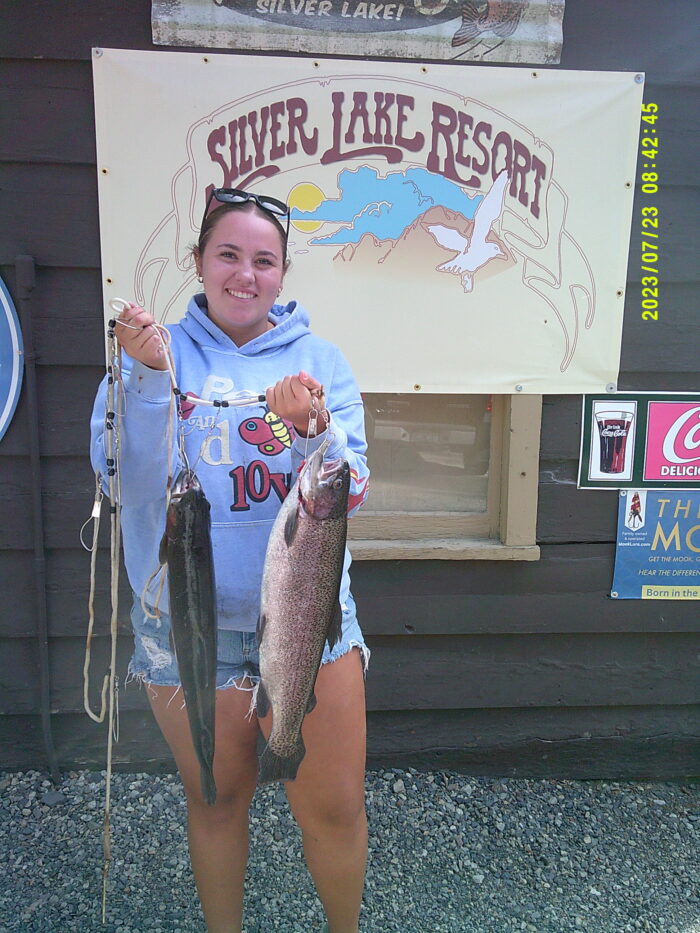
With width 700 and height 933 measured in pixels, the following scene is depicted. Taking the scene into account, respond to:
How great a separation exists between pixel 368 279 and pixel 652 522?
5.29 feet

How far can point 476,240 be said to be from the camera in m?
2.79

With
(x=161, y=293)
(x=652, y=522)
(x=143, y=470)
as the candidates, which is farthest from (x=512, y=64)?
(x=143, y=470)

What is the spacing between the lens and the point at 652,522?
3.06 metres

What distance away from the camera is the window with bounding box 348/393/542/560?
2992mm

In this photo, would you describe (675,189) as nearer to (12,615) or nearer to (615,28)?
(615,28)

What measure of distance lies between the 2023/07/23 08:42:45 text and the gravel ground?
7.05 ft

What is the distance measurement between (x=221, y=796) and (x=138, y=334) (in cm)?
122

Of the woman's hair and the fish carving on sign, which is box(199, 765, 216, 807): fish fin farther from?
the fish carving on sign

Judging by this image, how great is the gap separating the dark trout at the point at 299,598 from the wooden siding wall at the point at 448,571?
1475 mm

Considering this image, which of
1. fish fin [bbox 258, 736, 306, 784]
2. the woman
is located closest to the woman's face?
the woman

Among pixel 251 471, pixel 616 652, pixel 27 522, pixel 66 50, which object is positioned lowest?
pixel 616 652

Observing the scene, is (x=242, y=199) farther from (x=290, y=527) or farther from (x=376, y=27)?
(x=376, y=27)

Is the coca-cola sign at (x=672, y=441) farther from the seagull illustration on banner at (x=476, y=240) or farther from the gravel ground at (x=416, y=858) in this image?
the gravel ground at (x=416, y=858)

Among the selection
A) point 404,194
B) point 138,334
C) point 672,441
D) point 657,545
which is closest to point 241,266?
point 138,334
